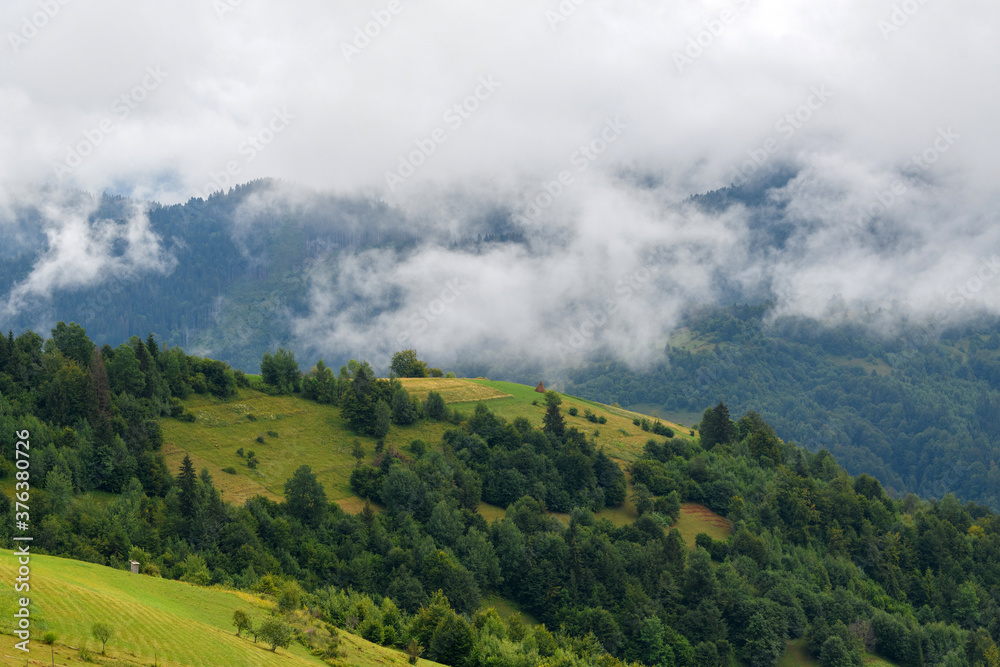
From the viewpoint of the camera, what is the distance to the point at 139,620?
4903cm

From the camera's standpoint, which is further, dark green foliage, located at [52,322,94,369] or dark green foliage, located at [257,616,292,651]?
dark green foliage, located at [52,322,94,369]

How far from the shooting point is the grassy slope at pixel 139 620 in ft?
137

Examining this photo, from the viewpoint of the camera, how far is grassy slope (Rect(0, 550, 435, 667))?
41.7m

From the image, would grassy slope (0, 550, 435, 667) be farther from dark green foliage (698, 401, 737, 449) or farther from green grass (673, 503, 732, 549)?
dark green foliage (698, 401, 737, 449)

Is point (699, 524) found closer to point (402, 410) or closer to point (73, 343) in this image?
point (402, 410)

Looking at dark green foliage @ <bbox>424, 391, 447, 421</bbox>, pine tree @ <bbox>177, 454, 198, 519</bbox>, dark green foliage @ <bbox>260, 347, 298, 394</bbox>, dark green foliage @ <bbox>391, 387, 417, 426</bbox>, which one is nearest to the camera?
pine tree @ <bbox>177, 454, 198, 519</bbox>

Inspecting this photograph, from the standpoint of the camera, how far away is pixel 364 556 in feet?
342

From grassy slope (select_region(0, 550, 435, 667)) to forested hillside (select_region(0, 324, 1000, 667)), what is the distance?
7.09m

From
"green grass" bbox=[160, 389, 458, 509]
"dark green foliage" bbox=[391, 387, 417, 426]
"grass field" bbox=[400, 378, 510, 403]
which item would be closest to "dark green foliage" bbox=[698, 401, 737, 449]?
"grass field" bbox=[400, 378, 510, 403]

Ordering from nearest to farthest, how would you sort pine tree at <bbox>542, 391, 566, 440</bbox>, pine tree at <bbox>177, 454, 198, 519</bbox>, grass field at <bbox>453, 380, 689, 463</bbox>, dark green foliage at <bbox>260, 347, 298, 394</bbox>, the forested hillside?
the forested hillside < pine tree at <bbox>177, 454, 198, 519</bbox> < dark green foliage at <bbox>260, 347, 298, 394</bbox> < pine tree at <bbox>542, 391, 566, 440</bbox> < grass field at <bbox>453, 380, 689, 463</bbox>

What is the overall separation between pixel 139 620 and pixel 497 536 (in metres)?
76.3

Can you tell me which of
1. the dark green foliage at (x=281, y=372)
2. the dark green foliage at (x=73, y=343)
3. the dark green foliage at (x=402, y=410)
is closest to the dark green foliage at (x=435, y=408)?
the dark green foliage at (x=402, y=410)

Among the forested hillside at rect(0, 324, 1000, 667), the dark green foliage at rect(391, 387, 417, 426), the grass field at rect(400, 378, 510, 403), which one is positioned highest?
the grass field at rect(400, 378, 510, 403)

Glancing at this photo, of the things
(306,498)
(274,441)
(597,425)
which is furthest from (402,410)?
(597,425)
